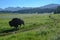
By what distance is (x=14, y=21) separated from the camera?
5597 cm

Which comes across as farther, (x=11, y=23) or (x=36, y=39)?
(x=11, y=23)

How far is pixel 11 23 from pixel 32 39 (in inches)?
1094

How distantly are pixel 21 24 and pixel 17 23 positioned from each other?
80.6 inches

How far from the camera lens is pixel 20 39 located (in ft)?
93.9

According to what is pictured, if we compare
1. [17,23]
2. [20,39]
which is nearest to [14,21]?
[17,23]

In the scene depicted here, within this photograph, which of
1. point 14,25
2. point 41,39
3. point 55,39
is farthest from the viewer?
point 14,25

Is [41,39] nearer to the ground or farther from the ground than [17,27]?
farther from the ground

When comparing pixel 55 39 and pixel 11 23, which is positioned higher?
pixel 55 39

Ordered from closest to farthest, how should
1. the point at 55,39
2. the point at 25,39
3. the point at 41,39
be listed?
the point at 55,39
the point at 41,39
the point at 25,39

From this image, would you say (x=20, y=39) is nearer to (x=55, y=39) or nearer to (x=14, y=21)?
(x=55, y=39)

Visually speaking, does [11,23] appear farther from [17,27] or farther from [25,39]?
[25,39]

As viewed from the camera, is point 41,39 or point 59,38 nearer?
point 59,38

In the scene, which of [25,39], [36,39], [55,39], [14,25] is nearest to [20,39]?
[25,39]

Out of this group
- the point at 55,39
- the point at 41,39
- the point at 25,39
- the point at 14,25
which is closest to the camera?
the point at 55,39
